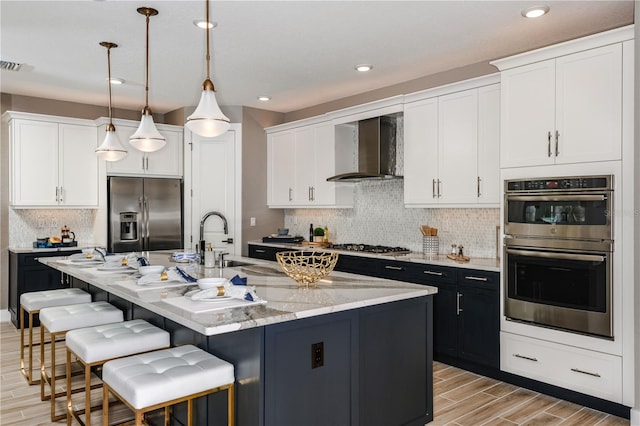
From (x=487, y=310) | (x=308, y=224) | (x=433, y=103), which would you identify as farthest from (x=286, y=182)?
(x=487, y=310)

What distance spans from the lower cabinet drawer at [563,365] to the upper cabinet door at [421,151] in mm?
1528

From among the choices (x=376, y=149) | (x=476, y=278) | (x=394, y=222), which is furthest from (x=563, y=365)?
(x=376, y=149)

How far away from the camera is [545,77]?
3.49m

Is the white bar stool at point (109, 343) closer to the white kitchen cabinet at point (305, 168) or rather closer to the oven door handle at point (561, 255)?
the oven door handle at point (561, 255)

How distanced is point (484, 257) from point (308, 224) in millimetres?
2724

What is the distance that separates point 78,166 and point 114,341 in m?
3.98

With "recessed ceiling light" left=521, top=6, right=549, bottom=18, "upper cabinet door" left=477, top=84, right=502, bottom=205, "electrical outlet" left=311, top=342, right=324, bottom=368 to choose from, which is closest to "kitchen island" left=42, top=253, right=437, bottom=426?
"electrical outlet" left=311, top=342, right=324, bottom=368

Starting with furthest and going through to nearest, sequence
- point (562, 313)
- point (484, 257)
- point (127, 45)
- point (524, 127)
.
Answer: point (484, 257), point (127, 45), point (524, 127), point (562, 313)

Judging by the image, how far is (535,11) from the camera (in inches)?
129

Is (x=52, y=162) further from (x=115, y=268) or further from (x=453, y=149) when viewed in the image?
(x=453, y=149)

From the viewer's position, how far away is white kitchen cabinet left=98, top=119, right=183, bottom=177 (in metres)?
5.94

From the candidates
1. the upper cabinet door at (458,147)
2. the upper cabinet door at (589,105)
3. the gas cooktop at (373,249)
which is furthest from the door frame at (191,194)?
the upper cabinet door at (589,105)

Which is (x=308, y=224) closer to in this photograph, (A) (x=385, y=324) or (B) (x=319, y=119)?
(B) (x=319, y=119)

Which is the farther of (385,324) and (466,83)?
(466,83)
